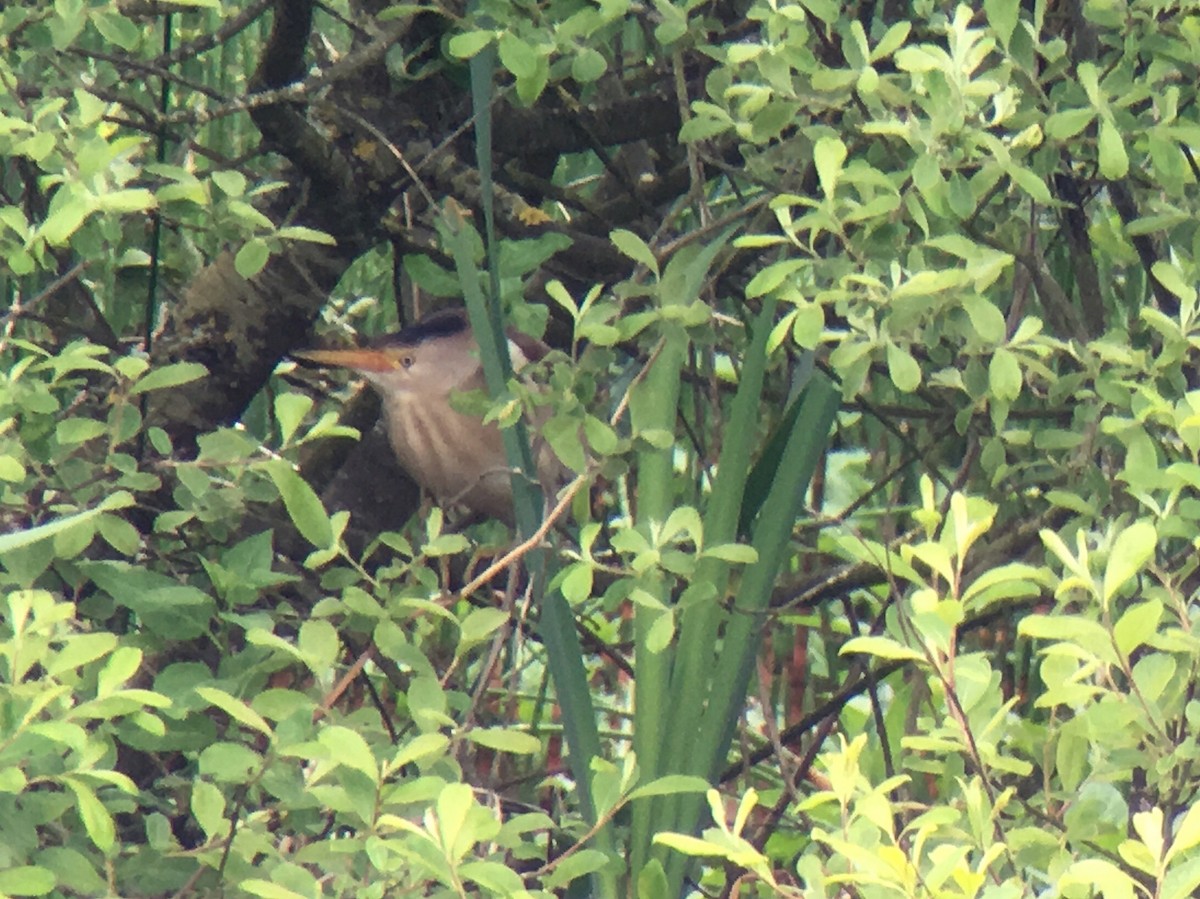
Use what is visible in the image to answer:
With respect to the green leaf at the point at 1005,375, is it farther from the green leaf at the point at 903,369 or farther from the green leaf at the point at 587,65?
the green leaf at the point at 587,65

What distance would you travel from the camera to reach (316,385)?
297 cm

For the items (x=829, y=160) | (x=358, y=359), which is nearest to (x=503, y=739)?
(x=829, y=160)

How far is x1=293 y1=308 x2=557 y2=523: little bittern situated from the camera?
2553 mm

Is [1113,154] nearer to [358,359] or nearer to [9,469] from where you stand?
[9,469]

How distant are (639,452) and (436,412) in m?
0.65

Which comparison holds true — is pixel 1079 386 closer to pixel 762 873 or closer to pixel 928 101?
pixel 928 101

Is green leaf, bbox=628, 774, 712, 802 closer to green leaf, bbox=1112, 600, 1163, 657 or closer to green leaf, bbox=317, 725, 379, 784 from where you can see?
green leaf, bbox=317, 725, 379, 784

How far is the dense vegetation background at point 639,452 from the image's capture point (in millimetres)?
1538

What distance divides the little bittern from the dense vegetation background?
0.28ft

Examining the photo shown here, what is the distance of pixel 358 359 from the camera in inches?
103

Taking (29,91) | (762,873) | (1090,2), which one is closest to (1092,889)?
(762,873)

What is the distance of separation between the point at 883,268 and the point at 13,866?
3.18 feet

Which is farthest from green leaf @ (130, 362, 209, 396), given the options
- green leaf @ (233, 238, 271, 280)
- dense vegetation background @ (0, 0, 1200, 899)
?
green leaf @ (233, 238, 271, 280)

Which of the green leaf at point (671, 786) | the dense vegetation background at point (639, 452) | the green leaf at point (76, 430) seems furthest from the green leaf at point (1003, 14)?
the green leaf at point (76, 430)
